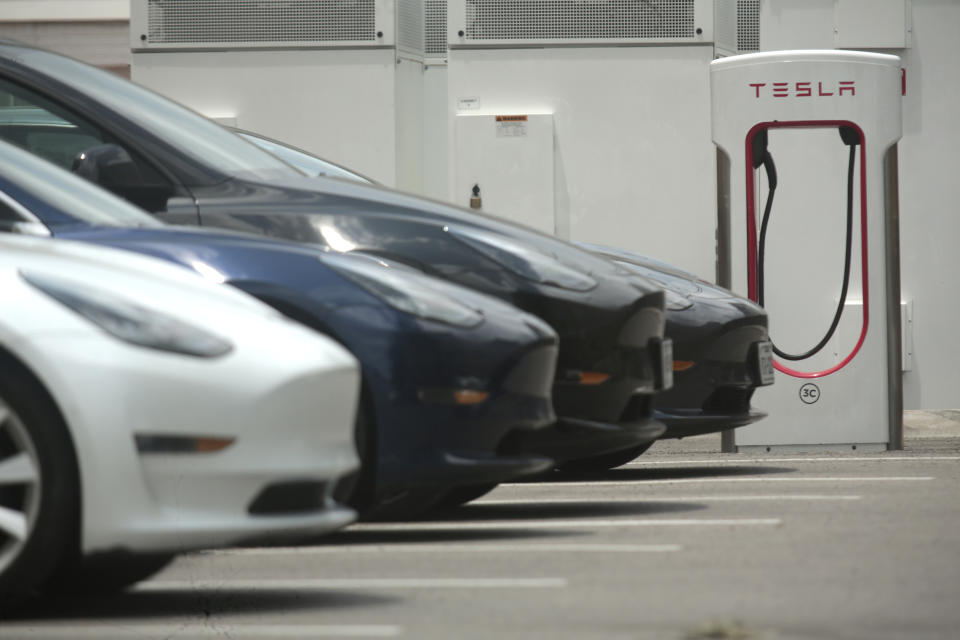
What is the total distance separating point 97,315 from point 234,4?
331 inches

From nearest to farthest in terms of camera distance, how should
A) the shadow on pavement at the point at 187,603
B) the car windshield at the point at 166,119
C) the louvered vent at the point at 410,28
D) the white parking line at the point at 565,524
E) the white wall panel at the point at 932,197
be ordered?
the shadow on pavement at the point at 187,603, the white parking line at the point at 565,524, the car windshield at the point at 166,119, the white wall panel at the point at 932,197, the louvered vent at the point at 410,28

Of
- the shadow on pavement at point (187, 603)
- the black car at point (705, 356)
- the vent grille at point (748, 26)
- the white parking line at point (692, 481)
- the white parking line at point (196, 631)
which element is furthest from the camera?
the vent grille at point (748, 26)

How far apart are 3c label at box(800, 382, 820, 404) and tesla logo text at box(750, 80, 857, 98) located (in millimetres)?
1538

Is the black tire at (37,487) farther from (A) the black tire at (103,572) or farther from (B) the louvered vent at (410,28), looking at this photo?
(B) the louvered vent at (410,28)

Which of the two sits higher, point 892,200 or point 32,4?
point 32,4

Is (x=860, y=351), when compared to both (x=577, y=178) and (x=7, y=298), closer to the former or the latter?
(x=577, y=178)

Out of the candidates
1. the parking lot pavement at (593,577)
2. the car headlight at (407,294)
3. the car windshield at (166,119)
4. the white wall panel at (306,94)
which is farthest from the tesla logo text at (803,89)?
the car headlight at (407,294)

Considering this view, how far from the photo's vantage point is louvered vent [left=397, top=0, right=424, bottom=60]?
39.4 ft

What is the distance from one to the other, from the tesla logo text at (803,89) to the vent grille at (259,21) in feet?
10.9

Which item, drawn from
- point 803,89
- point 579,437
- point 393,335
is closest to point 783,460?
point 803,89

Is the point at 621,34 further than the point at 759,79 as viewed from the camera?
Yes

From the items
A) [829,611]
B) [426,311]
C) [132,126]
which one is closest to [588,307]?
[426,311]

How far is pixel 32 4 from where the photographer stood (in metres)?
23.2

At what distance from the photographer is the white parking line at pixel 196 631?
3.61 meters
